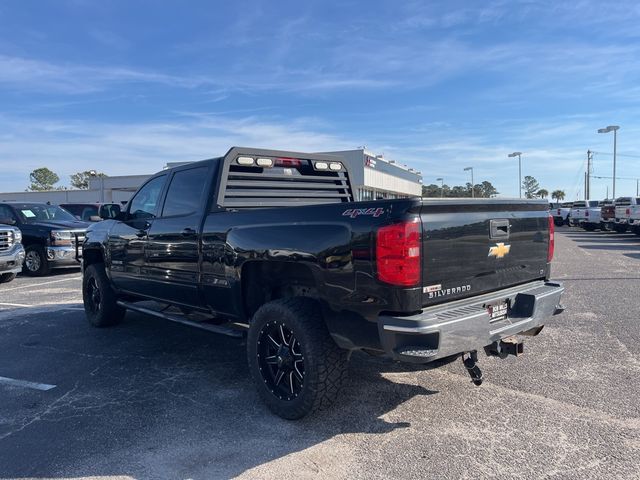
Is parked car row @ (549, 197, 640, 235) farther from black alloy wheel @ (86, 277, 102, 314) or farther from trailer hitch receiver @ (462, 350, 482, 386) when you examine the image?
black alloy wheel @ (86, 277, 102, 314)

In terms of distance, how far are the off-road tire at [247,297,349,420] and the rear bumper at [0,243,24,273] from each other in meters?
8.95

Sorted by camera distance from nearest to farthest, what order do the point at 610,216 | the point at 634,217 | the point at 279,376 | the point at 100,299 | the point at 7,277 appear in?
the point at 279,376
the point at 100,299
the point at 7,277
the point at 634,217
the point at 610,216

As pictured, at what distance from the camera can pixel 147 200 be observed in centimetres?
591

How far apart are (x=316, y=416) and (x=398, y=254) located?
5.00 ft

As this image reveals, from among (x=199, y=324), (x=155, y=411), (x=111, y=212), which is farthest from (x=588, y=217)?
(x=155, y=411)

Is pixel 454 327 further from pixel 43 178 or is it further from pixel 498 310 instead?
pixel 43 178

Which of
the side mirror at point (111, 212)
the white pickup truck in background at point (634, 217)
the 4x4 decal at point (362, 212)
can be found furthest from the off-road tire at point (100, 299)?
the white pickup truck in background at point (634, 217)

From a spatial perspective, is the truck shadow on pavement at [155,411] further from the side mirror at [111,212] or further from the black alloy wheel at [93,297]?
the side mirror at [111,212]

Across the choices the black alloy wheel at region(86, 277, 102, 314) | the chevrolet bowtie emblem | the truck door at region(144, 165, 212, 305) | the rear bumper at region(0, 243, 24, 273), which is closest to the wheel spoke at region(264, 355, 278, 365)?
the truck door at region(144, 165, 212, 305)

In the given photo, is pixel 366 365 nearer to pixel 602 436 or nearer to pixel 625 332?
pixel 602 436

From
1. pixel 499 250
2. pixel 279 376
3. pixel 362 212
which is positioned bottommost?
pixel 279 376

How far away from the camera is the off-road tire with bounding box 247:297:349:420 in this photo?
3.63 metres

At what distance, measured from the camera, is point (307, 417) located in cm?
386

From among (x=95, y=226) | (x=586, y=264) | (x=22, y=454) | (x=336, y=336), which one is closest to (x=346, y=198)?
(x=336, y=336)
